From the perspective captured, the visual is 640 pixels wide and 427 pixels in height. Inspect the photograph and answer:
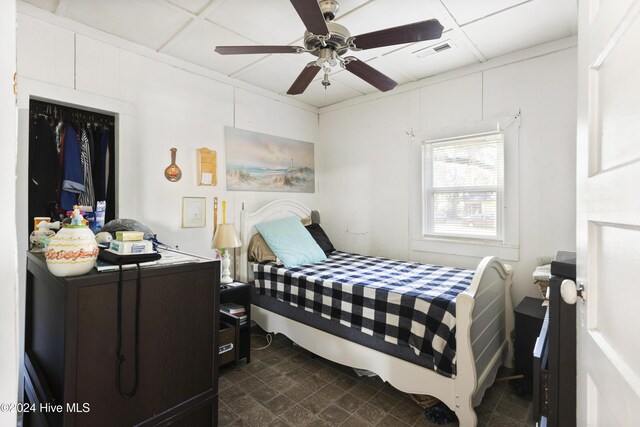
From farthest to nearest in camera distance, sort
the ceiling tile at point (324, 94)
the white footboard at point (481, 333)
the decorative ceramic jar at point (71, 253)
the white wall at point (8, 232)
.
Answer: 1. the ceiling tile at point (324, 94)
2. the white footboard at point (481, 333)
3. the decorative ceramic jar at point (71, 253)
4. the white wall at point (8, 232)

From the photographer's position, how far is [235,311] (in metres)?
2.62

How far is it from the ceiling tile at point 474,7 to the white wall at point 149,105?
2154 mm

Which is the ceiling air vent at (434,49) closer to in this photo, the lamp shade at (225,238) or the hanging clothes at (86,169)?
the lamp shade at (225,238)

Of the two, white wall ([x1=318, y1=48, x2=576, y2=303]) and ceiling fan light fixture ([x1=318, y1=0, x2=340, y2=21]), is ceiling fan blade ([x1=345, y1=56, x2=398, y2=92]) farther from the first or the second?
white wall ([x1=318, y1=48, x2=576, y2=303])

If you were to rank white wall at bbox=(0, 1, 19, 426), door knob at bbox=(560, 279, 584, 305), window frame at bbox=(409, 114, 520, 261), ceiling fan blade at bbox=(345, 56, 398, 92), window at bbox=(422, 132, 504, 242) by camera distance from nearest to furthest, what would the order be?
white wall at bbox=(0, 1, 19, 426), door knob at bbox=(560, 279, 584, 305), ceiling fan blade at bbox=(345, 56, 398, 92), window frame at bbox=(409, 114, 520, 261), window at bbox=(422, 132, 504, 242)

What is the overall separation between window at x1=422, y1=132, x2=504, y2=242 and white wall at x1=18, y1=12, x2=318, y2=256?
1885mm

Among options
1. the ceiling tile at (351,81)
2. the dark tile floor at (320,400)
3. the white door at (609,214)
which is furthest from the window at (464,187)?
the white door at (609,214)

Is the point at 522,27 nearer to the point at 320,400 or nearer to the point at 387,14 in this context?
the point at 387,14

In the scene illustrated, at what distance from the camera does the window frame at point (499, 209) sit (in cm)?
271

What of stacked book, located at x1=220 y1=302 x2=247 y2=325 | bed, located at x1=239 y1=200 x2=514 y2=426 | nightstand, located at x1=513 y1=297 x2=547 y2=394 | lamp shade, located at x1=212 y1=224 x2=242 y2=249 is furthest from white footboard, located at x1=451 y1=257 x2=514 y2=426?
lamp shade, located at x1=212 y1=224 x2=242 y2=249

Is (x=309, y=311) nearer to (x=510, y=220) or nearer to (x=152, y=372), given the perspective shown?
(x=152, y=372)

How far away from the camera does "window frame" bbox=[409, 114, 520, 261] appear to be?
271 centimetres

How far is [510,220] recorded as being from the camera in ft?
8.96

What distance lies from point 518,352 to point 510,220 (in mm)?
1117
